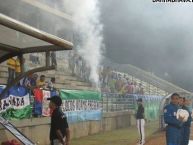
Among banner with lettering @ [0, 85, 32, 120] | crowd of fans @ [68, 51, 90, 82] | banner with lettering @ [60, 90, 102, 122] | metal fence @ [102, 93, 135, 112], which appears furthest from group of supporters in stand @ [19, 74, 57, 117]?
crowd of fans @ [68, 51, 90, 82]

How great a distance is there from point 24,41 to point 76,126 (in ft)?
38.8

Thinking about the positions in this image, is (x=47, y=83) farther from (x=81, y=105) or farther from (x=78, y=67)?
(x=78, y=67)

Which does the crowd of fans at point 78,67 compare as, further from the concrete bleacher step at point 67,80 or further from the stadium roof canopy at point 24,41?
the stadium roof canopy at point 24,41

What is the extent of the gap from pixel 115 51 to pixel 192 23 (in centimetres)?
574

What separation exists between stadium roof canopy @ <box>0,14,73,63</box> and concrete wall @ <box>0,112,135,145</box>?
2.89 feet

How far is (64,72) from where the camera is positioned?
832 inches

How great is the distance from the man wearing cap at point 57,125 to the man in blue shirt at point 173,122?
3.18m

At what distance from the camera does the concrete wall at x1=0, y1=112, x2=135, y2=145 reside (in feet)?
39.9

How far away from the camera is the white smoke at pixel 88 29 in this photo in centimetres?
2550

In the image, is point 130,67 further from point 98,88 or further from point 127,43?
point 98,88

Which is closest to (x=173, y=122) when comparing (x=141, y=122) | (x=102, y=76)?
→ (x=141, y=122)

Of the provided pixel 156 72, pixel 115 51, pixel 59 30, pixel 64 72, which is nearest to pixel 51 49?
pixel 64 72

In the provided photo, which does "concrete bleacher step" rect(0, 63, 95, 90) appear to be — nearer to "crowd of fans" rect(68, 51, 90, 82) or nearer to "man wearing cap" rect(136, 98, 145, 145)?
"crowd of fans" rect(68, 51, 90, 82)

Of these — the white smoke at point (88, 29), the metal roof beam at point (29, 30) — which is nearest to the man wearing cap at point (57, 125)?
the metal roof beam at point (29, 30)
